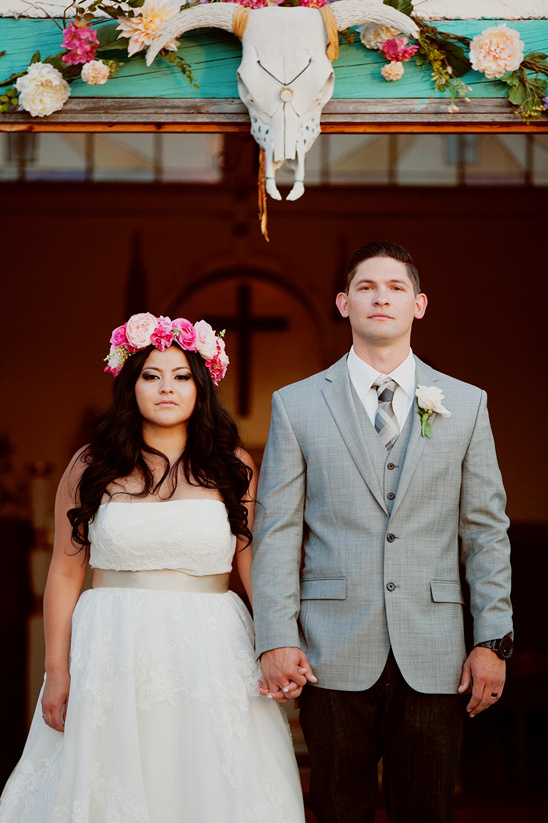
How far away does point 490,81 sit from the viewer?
3658 millimetres

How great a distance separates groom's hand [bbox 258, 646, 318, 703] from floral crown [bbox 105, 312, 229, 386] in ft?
3.24

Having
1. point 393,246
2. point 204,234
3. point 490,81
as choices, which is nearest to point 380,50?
point 490,81

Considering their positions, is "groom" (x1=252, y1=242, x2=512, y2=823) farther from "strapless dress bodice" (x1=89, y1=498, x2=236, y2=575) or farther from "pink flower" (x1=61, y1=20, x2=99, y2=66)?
"pink flower" (x1=61, y1=20, x2=99, y2=66)

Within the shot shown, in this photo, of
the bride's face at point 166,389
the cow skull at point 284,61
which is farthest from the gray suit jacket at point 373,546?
the cow skull at point 284,61

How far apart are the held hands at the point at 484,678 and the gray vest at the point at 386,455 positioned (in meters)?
0.47

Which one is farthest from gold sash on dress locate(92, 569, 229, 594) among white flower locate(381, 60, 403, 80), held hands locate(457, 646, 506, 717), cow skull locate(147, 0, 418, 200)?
white flower locate(381, 60, 403, 80)

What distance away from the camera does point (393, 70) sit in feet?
11.9

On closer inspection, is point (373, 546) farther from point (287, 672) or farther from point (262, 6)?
point (262, 6)

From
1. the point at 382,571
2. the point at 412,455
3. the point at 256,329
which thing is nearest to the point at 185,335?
the point at 412,455

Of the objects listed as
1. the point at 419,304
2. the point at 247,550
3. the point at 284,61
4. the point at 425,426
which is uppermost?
the point at 284,61

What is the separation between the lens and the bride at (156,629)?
280 cm

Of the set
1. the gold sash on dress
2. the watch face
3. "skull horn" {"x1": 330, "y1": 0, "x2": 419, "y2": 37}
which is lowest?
the watch face

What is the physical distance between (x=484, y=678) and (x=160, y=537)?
1.02 meters

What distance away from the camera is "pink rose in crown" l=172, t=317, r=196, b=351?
10.7 ft
